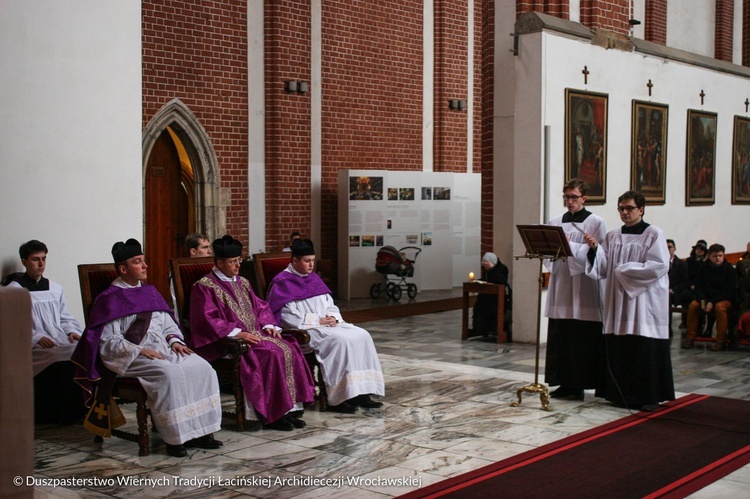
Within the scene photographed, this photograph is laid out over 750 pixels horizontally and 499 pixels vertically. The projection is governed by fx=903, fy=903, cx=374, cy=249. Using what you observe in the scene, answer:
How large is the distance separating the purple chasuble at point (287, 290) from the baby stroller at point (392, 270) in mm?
8537

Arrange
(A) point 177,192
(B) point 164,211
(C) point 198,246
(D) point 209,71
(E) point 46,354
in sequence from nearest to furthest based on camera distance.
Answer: (E) point 46,354 < (C) point 198,246 < (D) point 209,71 < (B) point 164,211 < (A) point 177,192

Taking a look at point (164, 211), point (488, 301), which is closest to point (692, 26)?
point (488, 301)

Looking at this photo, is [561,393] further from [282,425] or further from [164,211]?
[164,211]

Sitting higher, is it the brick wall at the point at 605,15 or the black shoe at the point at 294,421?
the brick wall at the point at 605,15

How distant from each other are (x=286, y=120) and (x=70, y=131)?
8372 mm

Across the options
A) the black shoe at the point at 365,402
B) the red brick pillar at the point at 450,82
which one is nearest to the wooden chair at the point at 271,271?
the black shoe at the point at 365,402

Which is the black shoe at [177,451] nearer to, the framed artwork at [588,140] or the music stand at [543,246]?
the music stand at [543,246]

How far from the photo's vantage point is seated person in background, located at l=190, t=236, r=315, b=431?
646 cm

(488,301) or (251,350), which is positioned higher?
(251,350)

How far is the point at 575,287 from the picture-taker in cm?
753

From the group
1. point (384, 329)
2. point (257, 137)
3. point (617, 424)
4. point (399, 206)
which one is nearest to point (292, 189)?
point (257, 137)

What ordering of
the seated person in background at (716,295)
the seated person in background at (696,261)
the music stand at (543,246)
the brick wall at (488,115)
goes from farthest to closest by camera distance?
the brick wall at (488,115) < the seated person in background at (696,261) < the seated person in background at (716,295) < the music stand at (543,246)

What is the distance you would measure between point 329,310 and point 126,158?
212cm

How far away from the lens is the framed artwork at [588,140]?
10789mm
